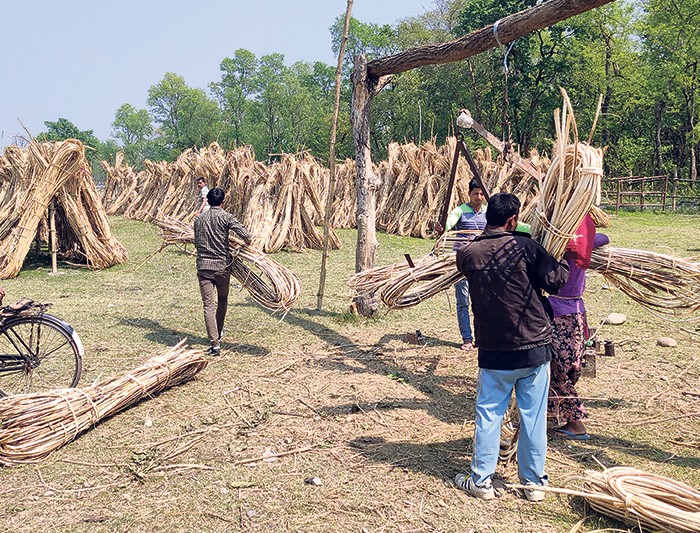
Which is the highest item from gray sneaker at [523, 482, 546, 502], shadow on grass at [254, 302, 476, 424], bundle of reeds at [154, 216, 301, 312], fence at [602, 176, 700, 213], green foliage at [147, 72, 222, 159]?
green foliage at [147, 72, 222, 159]

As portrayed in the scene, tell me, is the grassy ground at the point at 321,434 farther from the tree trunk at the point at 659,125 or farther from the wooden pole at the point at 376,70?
the tree trunk at the point at 659,125

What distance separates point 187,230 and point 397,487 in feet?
14.3

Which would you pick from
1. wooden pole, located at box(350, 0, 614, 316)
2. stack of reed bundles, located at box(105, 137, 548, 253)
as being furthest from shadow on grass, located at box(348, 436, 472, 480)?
stack of reed bundles, located at box(105, 137, 548, 253)

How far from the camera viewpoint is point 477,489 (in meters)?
3.09

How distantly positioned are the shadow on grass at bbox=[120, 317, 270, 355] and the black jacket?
324cm

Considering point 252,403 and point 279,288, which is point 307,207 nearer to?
point 279,288

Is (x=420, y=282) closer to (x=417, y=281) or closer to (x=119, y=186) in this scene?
(x=417, y=281)

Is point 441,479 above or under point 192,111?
under

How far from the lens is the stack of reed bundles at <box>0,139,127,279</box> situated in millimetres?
9078

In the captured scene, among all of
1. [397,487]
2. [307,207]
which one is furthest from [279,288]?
[307,207]

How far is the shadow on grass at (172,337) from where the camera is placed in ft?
19.4

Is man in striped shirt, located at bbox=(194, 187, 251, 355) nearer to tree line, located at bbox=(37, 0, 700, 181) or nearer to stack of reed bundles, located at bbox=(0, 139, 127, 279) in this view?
stack of reed bundles, located at bbox=(0, 139, 127, 279)

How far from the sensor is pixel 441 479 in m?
3.30

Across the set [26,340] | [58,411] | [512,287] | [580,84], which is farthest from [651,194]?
[58,411]
